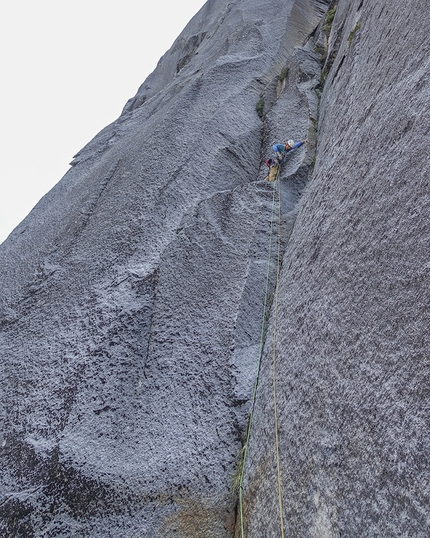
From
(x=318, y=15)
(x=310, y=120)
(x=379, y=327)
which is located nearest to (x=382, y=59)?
(x=310, y=120)

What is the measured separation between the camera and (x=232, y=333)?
18.3 feet

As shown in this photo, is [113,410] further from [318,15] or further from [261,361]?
[318,15]

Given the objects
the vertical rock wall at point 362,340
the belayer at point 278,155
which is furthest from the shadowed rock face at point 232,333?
the belayer at point 278,155

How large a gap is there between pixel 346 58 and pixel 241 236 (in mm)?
4220

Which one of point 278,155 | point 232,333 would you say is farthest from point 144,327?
point 278,155

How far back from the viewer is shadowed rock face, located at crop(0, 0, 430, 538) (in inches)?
131

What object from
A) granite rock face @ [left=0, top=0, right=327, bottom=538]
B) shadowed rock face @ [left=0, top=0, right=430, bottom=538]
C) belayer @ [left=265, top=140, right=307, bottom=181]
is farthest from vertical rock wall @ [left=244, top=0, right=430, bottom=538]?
belayer @ [left=265, top=140, right=307, bottom=181]

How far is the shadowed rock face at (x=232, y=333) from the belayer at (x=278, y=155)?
8.2 inches

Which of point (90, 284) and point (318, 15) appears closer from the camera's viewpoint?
point (90, 284)

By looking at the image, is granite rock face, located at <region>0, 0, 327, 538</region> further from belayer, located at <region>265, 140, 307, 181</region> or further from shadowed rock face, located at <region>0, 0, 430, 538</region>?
belayer, located at <region>265, 140, 307, 181</region>

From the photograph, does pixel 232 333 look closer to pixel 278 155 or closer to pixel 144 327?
pixel 144 327

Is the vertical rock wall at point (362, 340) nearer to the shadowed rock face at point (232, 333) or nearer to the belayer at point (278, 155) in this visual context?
the shadowed rock face at point (232, 333)

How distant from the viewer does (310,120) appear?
9000 mm

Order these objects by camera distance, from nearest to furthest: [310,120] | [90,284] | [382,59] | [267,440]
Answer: [267,440] → [382,59] → [90,284] → [310,120]
